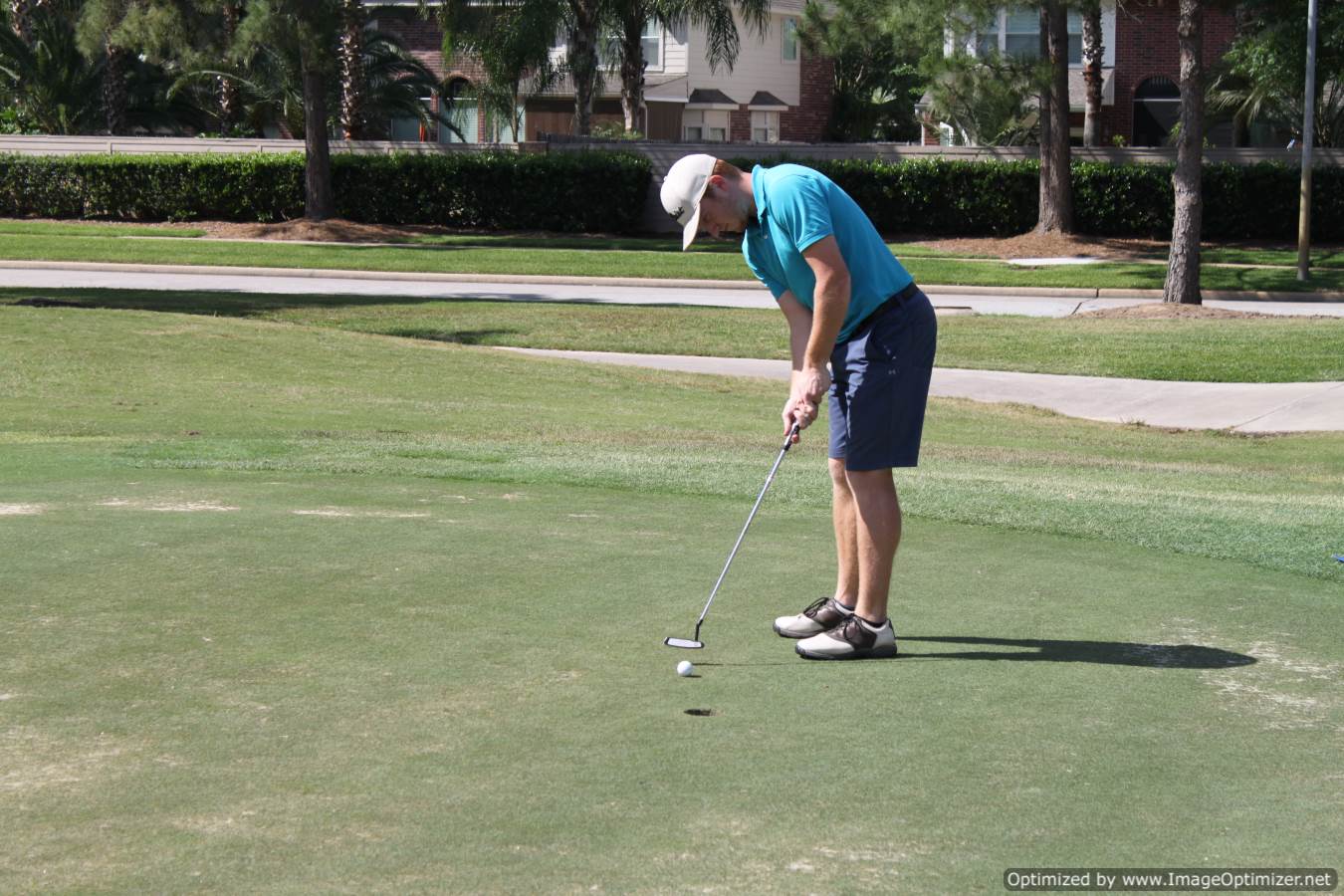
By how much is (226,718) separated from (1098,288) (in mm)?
24124

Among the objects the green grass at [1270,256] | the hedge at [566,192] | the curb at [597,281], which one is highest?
the hedge at [566,192]

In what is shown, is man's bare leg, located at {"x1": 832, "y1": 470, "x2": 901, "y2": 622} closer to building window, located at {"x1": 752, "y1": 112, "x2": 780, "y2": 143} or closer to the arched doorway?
the arched doorway

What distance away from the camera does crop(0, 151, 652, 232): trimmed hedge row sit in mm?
36375

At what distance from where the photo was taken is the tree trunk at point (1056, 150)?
30.5m

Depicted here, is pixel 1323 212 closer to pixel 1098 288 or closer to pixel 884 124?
pixel 1098 288

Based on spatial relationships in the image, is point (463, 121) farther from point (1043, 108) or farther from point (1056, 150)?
point (1056, 150)

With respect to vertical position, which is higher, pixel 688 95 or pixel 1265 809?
pixel 688 95

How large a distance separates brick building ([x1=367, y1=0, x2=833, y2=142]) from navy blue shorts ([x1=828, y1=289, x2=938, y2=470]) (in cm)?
4917

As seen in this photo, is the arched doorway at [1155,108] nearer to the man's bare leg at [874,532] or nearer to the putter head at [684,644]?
the man's bare leg at [874,532]

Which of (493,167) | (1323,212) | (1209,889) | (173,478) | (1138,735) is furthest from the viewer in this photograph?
(493,167)

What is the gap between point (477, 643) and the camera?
17.2 feet

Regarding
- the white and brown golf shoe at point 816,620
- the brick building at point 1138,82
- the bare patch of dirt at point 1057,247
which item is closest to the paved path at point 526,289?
the bare patch of dirt at point 1057,247

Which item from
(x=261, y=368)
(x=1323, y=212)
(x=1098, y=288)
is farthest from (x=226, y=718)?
(x=1323, y=212)

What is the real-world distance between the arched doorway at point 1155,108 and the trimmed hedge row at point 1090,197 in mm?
11851
